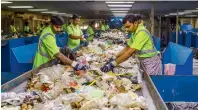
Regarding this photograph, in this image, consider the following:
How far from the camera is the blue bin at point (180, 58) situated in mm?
5672

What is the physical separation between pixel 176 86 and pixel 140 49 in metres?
0.77

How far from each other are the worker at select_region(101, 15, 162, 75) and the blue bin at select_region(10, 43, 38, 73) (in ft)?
5.74

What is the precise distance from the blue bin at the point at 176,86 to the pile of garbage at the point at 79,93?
0.42 m

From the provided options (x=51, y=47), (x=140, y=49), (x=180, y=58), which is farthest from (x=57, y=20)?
(x=180, y=58)

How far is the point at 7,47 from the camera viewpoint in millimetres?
9406

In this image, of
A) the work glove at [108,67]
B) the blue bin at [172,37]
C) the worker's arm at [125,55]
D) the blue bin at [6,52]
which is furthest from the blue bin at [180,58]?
the blue bin at [172,37]

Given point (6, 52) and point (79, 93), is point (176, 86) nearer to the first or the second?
point (79, 93)

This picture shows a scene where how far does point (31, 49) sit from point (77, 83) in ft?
13.0

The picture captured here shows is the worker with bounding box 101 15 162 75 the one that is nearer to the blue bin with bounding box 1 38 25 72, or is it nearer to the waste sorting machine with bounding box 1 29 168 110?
the waste sorting machine with bounding box 1 29 168 110

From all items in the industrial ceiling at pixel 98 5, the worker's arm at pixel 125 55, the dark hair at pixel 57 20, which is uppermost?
the industrial ceiling at pixel 98 5

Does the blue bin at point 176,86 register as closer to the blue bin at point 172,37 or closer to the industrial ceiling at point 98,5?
the industrial ceiling at point 98,5

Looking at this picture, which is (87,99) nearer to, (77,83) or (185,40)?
(77,83)

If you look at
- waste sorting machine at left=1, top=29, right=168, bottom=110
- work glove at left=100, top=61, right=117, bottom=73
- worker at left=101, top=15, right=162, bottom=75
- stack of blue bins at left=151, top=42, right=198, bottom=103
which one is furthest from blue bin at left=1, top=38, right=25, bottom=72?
stack of blue bins at left=151, top=42, right=198, bottom=103

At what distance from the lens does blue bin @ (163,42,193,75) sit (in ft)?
18.6
